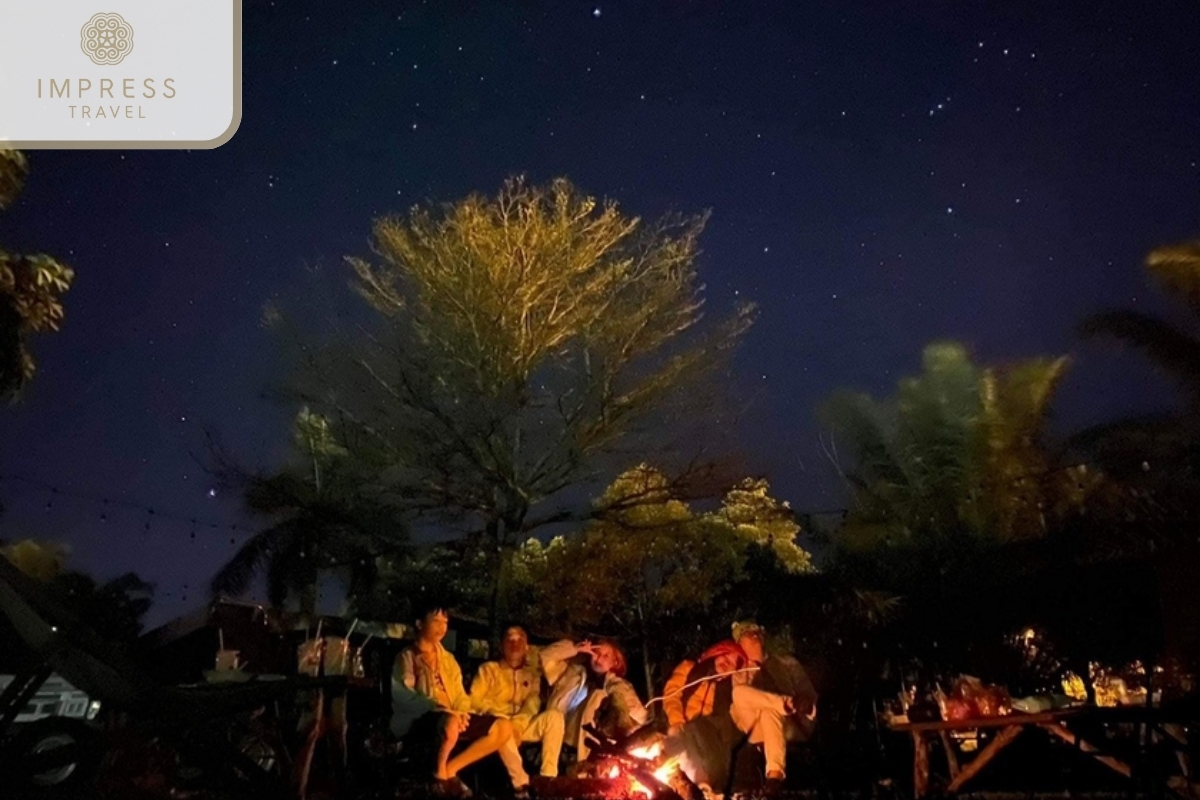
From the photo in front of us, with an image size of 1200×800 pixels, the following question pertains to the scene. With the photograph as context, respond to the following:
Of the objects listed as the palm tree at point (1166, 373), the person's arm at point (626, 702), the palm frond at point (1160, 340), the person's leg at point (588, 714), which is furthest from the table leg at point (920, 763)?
the palm frond at point (1160, 340)

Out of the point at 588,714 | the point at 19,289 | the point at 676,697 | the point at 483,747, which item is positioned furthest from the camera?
the point at 19,289

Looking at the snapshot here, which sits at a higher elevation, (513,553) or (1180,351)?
(1180,351)

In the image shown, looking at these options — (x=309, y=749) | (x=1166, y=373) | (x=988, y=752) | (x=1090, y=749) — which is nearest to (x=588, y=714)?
(x=309, y=749)

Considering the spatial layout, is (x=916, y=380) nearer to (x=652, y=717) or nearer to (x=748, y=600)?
(x=748, y=600)

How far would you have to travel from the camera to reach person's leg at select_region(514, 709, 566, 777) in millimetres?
6656

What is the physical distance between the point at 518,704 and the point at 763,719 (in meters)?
1.82

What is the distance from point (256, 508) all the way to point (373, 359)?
312 centimetres

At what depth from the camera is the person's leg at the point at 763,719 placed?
6598mm

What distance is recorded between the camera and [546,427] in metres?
15.3

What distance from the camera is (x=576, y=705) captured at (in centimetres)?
712

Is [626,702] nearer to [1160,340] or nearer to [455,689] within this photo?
[455,689]

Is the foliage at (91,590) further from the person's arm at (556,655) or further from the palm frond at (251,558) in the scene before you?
the person's arm at (556,655)

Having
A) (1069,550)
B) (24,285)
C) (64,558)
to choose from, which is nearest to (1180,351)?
(1069,550)

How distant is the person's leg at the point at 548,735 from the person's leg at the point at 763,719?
121cm
